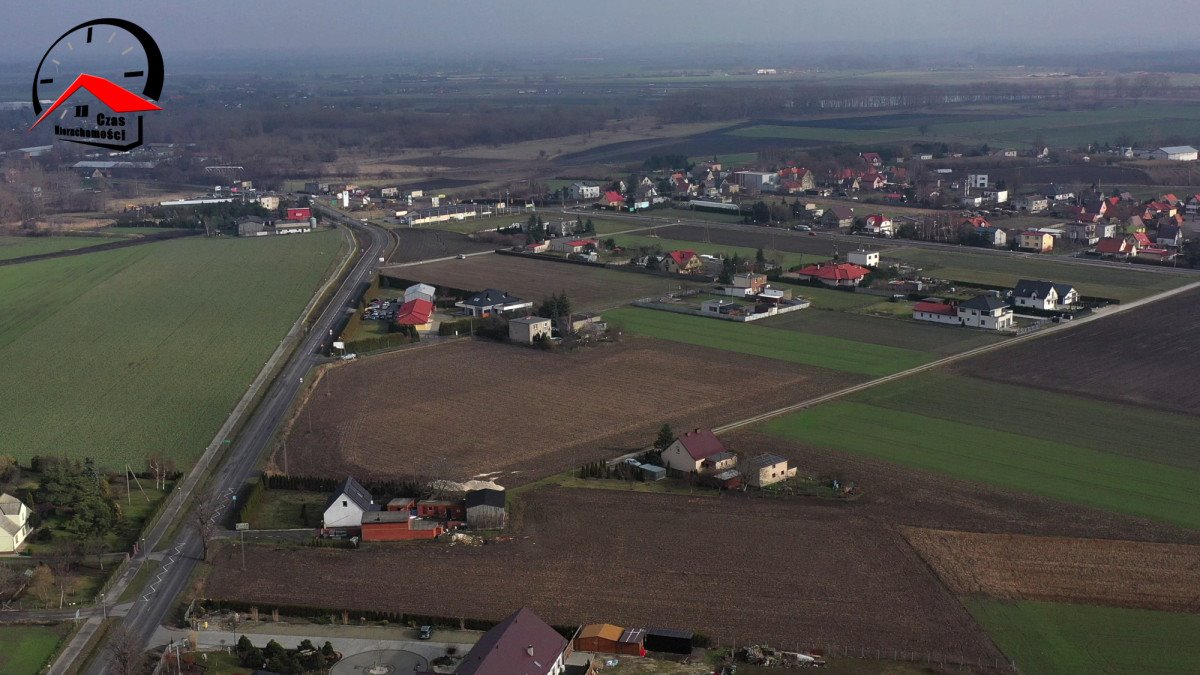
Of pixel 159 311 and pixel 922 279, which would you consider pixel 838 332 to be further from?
Result: pixel 159 311

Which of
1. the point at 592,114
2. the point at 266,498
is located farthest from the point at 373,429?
the point at 592,114

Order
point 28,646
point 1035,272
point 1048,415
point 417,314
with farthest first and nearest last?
point 1035,272, point 417,314, point 1048,415, point 28,646

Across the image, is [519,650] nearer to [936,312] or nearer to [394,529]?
[394,529]

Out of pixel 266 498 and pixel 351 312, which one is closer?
pixel 266 498

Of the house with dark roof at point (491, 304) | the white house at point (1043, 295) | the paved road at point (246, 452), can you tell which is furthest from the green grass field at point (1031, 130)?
the paved road at point (246, 452)

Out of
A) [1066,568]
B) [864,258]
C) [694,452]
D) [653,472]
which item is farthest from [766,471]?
[864,258]

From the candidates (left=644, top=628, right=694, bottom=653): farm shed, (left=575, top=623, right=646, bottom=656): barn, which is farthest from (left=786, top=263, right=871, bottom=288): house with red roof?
(left=575, top=623, right=646, bottom=656): barn

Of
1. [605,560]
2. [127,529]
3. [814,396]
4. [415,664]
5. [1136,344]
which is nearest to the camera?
[415,664]
